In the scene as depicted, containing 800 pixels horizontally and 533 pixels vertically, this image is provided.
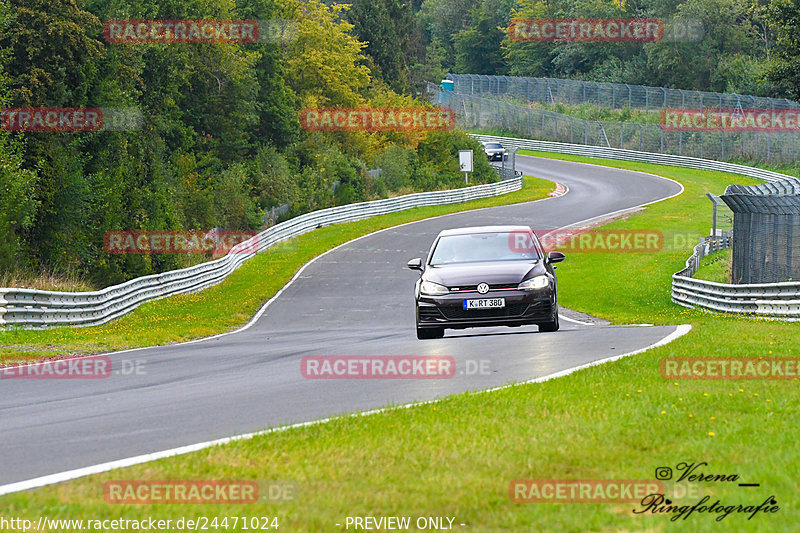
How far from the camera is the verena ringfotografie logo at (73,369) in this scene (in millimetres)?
13082

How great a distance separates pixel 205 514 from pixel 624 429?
3.37 m

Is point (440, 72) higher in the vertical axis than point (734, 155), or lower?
higher

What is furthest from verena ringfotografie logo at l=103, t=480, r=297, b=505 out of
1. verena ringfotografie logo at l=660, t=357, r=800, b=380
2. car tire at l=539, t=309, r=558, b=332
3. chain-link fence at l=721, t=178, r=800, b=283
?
chain-link fence at l=721, t=178, r=800, b=283

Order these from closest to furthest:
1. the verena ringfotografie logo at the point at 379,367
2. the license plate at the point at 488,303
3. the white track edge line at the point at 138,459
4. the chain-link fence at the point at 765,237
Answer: the white track edge line at the point at 138,459 → the verena ringfotografie logo at the point at 379,367 → the license plate at the point at 488,303 → the chain-link fence at the point at 765,237

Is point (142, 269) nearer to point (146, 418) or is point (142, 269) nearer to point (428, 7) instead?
point (146, 418)

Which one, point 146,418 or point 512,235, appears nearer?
point 146,418

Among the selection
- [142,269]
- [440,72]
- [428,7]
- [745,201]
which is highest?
[428,7]

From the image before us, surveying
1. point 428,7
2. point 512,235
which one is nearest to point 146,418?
point 512,235

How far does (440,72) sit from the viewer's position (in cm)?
9188

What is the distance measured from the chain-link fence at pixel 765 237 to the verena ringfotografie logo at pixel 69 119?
1970 centimetres

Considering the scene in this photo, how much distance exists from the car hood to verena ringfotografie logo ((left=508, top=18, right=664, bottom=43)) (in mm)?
84121

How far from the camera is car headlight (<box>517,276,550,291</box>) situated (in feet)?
49.5

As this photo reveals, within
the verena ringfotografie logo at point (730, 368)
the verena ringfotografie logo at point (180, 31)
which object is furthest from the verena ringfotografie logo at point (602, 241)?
the verena ringfotografie logo at point (730, 368)

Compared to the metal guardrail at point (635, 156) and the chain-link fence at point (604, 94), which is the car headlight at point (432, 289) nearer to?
the metal guardrail at point (635, 156)
